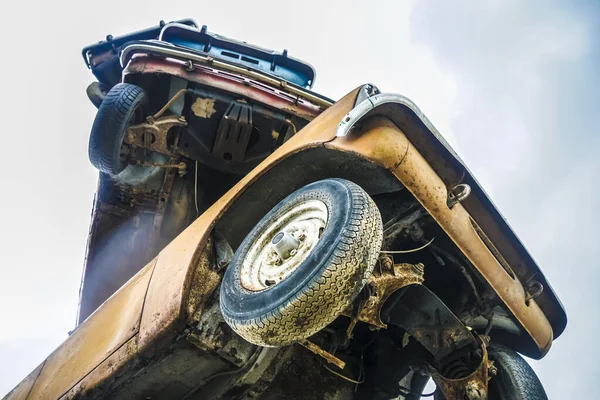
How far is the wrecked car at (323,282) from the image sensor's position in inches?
93.7

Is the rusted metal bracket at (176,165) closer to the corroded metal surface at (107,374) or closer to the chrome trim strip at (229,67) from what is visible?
the chrome trim strip at (229,67)

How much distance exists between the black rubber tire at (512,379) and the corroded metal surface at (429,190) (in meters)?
0.24

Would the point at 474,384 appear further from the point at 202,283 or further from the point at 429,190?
the point at 202,283

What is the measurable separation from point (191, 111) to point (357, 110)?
1.89 m

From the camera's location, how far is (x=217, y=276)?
2.97 metres

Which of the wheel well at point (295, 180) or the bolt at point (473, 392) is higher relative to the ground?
the wheel well at point (295, 180)

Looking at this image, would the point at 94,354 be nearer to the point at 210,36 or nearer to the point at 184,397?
the point at 184,397

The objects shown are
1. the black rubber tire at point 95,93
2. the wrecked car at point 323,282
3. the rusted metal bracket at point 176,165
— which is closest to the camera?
the wrecked car at point 323,282

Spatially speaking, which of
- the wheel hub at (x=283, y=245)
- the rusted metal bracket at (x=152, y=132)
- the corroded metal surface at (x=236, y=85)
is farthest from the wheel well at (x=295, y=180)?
the rusted metal bracket at (x=152, y=132)

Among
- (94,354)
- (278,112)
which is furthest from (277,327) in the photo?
(278,112)

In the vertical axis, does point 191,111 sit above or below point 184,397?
above

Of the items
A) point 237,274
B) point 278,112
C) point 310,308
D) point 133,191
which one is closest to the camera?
point 310,308

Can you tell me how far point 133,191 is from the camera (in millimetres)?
4668

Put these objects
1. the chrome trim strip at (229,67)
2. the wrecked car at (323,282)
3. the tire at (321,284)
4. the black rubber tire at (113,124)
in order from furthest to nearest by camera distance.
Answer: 1. the chrome trim strip at (229,67)
2. the black rubber tire at (113,124)
3. the wrecked car at (323,282)
4. the tire at (321,284)
